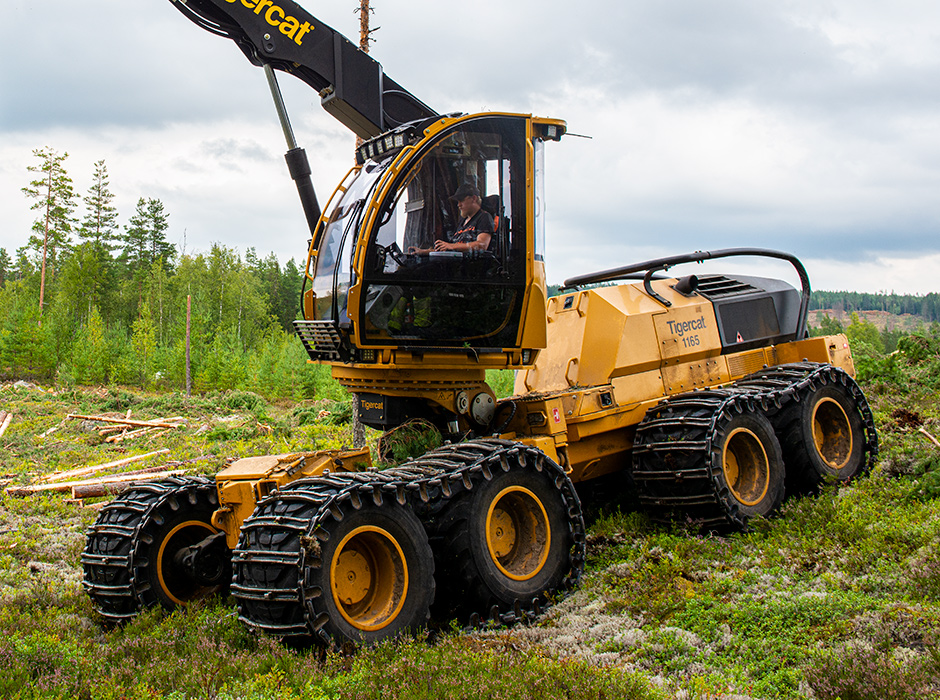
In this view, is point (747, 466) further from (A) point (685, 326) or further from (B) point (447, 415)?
(B) point (447, 415)

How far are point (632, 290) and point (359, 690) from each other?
18.2 feet

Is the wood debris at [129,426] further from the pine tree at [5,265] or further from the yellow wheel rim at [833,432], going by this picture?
the pine tree at [5,265]

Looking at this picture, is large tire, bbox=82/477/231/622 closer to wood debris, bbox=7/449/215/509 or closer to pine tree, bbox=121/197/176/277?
wood debris, bbox=7/449/215/509

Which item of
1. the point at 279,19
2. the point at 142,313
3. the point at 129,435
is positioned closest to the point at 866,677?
the point at 279,19

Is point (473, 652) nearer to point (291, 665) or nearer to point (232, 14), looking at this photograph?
point (291, 665)

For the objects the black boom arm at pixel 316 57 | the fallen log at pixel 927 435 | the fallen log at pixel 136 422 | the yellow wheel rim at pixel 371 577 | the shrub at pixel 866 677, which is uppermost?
the black boom arm at pixel 316 57

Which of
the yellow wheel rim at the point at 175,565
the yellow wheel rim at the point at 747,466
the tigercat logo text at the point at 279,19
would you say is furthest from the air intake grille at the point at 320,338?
the yellow wheel rim at the point at 747,466

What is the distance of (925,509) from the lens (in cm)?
682

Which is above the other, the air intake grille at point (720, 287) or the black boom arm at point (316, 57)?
the black boom arm at point (316, 57)

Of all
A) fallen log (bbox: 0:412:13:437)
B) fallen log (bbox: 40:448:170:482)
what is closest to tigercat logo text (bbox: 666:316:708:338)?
fallen log (bbox: 40:448:170:482)

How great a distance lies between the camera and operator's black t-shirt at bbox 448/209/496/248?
6384 mm

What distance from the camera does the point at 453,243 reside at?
6336 millimetres

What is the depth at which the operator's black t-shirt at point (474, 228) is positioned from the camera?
6384 mm

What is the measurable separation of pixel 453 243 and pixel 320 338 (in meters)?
1.36
